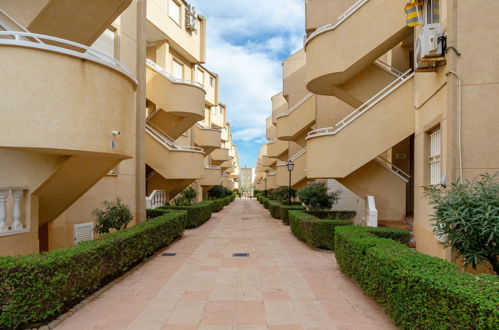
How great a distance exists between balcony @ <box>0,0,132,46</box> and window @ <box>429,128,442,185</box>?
8256mm

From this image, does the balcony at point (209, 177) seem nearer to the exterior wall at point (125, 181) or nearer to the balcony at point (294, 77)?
the balcony at point (294, 77)

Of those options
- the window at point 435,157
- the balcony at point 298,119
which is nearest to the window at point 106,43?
the window at point 435,157

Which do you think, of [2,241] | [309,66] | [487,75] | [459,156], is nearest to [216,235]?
[309,66]

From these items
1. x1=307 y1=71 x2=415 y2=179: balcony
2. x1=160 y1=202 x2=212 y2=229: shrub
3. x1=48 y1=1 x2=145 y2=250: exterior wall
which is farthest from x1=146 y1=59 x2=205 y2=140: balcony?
x1=307 y1=71 x2=415 y2=179: balcony

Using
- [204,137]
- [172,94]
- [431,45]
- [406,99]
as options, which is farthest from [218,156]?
[431,45]

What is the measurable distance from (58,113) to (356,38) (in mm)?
9298

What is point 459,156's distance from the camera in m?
6.58

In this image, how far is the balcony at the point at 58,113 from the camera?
5.44 metres

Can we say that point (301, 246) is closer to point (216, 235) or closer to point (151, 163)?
point (216, 235)

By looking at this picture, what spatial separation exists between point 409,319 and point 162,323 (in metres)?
3.39

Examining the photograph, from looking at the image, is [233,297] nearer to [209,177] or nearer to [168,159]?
[168,159]

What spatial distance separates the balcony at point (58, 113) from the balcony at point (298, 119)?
14.2 metres

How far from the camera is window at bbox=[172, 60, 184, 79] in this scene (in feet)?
69.8

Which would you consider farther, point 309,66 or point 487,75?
point 309,66
